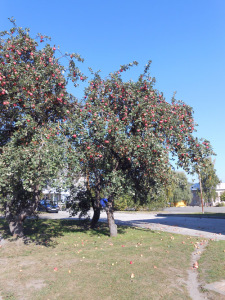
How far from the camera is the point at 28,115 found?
8727 mm

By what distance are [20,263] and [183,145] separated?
7.30 m

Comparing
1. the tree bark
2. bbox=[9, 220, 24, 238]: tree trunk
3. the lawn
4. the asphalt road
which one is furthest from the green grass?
bbox=[9, 220, 24, 238]: tree trunk

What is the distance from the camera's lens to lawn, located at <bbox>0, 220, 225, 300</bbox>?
5270mm

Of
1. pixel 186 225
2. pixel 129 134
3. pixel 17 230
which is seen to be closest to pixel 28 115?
pixel 129 134

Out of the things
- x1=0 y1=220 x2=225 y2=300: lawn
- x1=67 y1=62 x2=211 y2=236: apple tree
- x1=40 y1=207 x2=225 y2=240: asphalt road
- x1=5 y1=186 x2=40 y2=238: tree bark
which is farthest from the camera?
x1=40 y1=207 x2=225 y2=240: asphalt road

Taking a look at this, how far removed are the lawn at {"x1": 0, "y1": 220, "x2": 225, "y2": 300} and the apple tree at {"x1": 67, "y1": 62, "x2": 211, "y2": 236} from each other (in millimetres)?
2366

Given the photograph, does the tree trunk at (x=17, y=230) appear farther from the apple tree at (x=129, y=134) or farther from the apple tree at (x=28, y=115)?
the apple tree at (x=129, y=134)

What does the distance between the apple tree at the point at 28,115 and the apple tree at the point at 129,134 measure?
121 cm

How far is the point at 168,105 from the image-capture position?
1117cm

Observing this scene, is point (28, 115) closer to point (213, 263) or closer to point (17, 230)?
point (17, 230)

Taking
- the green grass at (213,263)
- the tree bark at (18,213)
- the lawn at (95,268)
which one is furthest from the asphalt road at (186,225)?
the tree bark at (18,213)

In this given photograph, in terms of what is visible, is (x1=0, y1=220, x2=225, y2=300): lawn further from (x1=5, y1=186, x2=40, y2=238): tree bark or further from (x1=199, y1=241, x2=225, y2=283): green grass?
(x1=5, y1=186, x2=40, y2=238): tree bark

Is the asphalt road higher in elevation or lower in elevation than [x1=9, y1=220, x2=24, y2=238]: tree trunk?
lower

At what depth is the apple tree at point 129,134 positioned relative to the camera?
31.1 feet
